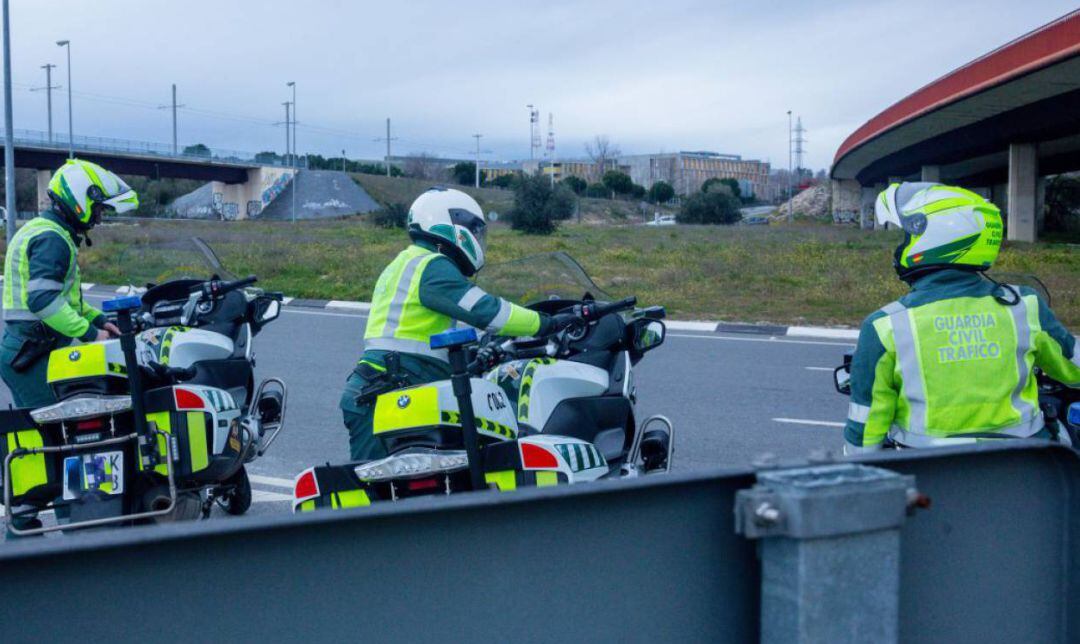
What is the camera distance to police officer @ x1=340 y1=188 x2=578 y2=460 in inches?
179

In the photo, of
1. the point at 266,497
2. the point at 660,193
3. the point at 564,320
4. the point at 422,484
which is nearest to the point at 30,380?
the point at 266,497

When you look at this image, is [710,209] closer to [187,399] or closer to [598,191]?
[598,191]

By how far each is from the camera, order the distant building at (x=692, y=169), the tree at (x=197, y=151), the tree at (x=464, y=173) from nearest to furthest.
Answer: the tree at (x=197, y=151) → the tree at (x=464, y=173) → the distant building at (x=692, y=169)

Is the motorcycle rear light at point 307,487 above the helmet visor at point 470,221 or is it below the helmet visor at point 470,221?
below

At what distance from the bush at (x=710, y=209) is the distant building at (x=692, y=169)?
6067cm

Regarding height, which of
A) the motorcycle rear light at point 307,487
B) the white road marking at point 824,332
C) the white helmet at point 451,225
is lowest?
the white road marking at point 824,332

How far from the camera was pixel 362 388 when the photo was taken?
4590 mm

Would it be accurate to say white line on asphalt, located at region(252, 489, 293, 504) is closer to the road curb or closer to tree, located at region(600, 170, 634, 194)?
the road curb

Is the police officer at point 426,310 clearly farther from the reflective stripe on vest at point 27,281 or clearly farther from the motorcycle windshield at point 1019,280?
the motorcycle windshield at point 1019,280

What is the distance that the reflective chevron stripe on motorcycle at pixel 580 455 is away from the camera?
4.38 metres

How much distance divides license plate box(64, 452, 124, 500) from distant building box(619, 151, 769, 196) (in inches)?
4876

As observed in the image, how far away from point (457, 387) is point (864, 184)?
239ft

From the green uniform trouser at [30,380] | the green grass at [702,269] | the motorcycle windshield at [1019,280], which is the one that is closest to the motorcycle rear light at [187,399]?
the green uniform trouser at [30,380]

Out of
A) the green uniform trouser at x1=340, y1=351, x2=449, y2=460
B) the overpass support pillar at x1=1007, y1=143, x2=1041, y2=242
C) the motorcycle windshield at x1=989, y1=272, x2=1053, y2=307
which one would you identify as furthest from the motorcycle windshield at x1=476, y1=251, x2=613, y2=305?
the overpass support pillar at x1=1007, y1=143, x2=1041, y2=242
